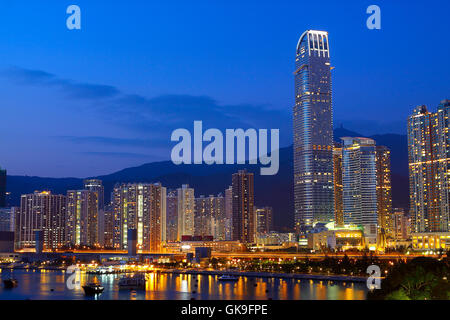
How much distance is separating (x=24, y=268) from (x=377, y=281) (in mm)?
35382

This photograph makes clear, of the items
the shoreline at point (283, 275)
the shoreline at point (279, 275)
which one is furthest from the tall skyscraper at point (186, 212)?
the shoreline at point (283, 275)

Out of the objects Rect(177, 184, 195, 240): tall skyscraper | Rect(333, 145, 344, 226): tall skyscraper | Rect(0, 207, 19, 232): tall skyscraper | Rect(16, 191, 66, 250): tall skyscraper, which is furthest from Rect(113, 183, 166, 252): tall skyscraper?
Rect(333, 145, 344, 226): tall skyscraper

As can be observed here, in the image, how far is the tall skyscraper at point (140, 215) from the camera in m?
62.2

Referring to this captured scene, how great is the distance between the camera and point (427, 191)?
188 ft

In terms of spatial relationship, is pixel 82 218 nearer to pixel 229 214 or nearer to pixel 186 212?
pixel 186 212

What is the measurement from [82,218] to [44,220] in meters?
4.36

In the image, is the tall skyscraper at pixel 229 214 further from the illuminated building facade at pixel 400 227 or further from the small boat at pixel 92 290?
the small boat at pixel 92 290

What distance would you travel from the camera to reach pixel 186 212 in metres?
80.1

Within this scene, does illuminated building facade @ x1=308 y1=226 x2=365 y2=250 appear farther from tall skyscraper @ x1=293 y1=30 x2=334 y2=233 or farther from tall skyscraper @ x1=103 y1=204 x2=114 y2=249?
tall skyscraper @ x1=103 y1=204 x2=114 y2=249

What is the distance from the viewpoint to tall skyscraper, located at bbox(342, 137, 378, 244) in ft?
237

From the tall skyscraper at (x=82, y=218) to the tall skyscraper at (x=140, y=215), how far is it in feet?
32.0
